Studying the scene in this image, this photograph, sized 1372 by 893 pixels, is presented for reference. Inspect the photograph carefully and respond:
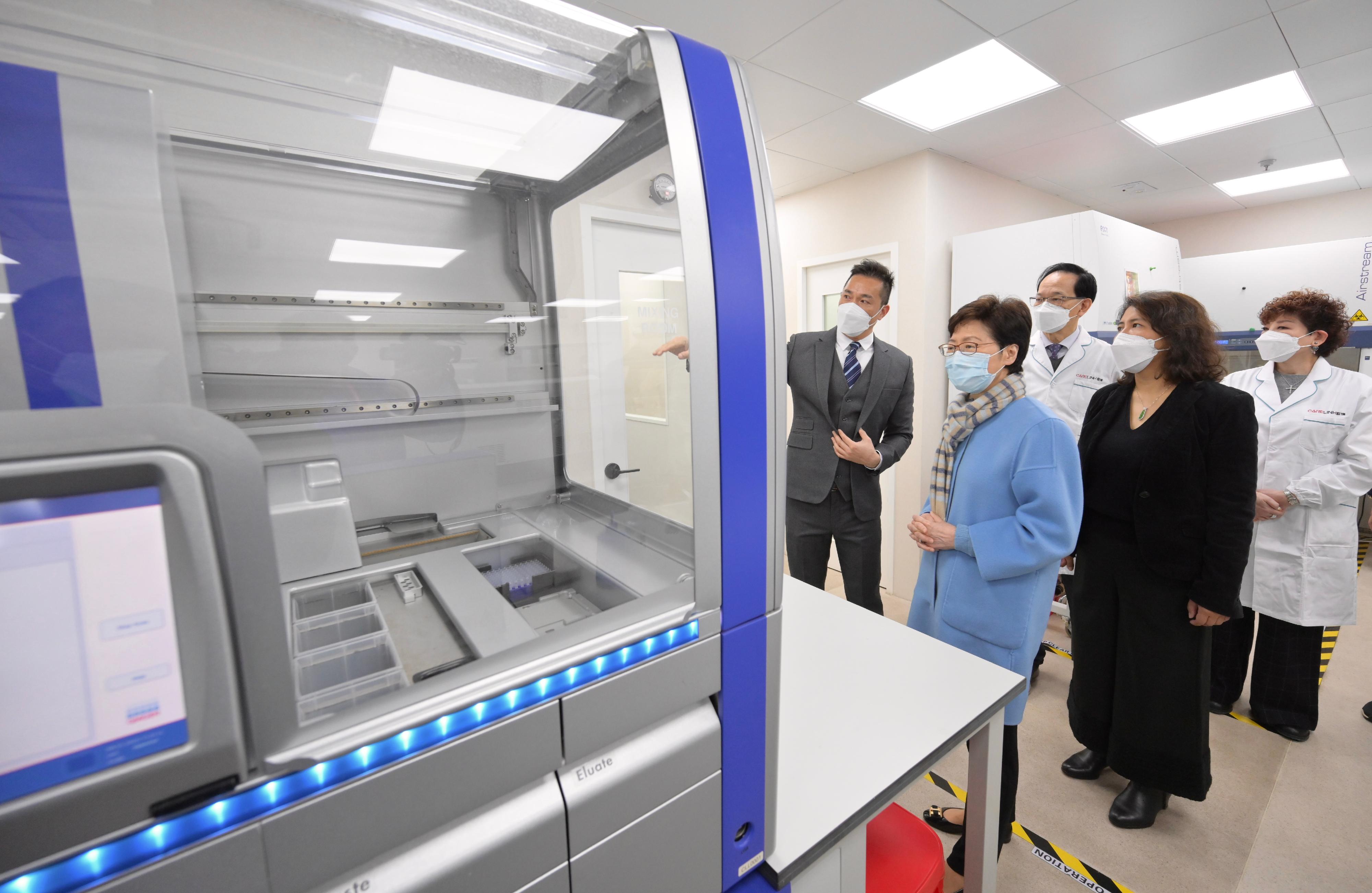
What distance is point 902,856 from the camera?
3.87ft

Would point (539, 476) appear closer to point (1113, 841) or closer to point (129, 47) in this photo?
point (129, 47)

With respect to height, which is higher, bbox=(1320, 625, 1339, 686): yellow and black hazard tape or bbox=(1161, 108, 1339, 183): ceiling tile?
bbox=(1161, 108, 1339, 183): ceiling tile

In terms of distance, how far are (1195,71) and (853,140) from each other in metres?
1.60

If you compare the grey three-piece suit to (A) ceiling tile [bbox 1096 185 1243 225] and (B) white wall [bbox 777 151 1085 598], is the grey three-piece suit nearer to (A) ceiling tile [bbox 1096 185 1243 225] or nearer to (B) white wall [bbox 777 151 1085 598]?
(B) white wall [bbox 777 151 1085 598]

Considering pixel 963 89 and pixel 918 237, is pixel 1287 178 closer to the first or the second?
pixel 918 237

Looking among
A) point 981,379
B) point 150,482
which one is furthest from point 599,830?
point 981,379

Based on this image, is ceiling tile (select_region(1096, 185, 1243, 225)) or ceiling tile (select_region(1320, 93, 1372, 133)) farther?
ceiling tile (select_region(1096, 185, 1243, 225))

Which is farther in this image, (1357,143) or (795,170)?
(795,170)

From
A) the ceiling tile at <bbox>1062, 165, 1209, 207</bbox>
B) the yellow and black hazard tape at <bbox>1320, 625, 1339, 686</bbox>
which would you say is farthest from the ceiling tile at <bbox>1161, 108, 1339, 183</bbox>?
the yellow and black hazard tape at <bbox>1320, 625, 1339, 686</bbox>

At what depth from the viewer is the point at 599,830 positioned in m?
0.65

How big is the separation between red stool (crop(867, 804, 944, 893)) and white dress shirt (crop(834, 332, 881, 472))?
1671mm

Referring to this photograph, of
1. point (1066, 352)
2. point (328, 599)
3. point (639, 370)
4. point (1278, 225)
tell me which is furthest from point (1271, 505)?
point (1278, 225)

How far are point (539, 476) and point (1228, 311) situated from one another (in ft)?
20.3

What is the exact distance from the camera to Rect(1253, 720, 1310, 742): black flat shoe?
7.65 feet
